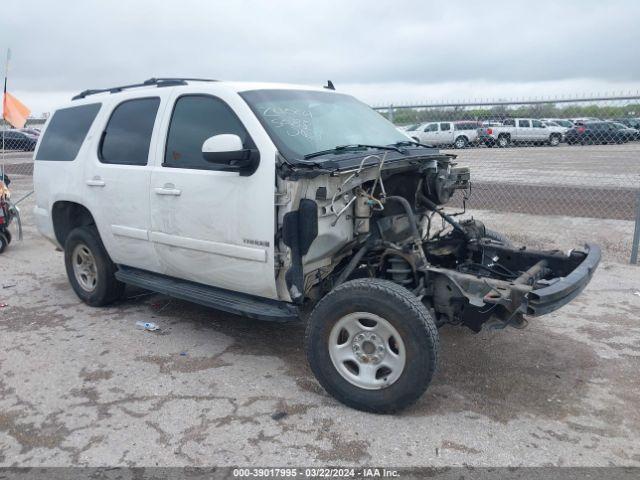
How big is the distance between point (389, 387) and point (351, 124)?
222 cm

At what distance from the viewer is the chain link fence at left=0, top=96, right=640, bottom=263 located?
26.0 ft

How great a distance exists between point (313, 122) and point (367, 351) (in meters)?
1.83

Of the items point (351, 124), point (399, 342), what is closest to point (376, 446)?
point (399, 342)

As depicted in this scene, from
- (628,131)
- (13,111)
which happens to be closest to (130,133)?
(13,111)

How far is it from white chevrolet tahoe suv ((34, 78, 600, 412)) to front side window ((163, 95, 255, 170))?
1 cm

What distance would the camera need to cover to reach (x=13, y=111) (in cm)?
948

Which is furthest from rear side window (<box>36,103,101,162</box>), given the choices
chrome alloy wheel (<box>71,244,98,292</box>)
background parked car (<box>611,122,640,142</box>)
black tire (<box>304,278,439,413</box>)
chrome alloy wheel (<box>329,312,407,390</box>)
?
background parked car (<box>611,122,640,142</box>)

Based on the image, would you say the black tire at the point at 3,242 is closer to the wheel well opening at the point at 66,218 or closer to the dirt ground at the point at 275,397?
the wheel well opening at the point at 66,218

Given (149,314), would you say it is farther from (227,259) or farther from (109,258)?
(227,259)

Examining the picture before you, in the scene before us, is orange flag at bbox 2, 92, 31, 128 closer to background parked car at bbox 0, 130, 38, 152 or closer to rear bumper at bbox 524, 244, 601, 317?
rear bumper at bbox 524, 244, 601, 317

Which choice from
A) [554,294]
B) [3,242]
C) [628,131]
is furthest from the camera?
[628,131]

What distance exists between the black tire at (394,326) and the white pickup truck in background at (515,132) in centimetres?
A: 645

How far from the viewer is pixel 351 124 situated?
469 centimetres

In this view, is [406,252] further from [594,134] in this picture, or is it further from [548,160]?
[548,160]
